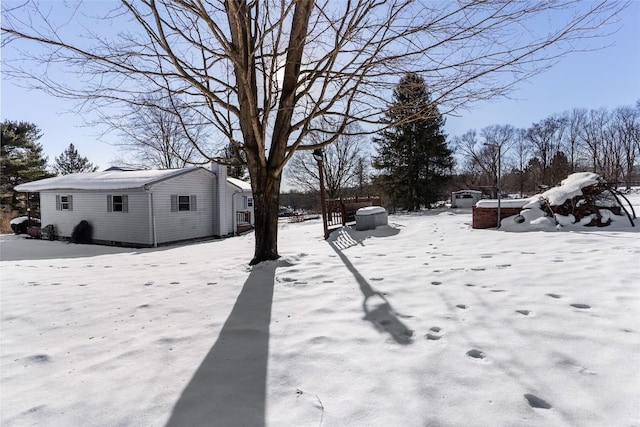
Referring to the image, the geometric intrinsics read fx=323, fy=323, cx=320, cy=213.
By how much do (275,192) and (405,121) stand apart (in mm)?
2630

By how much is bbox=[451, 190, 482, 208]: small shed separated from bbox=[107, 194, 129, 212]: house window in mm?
20145

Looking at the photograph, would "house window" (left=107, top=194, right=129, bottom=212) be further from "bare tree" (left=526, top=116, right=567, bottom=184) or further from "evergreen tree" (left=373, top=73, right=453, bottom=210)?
"bare tree" (left=526, top=116, right=567, bottom=184)

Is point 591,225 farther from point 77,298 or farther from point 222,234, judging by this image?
point 222,234

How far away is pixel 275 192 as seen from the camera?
5.86m

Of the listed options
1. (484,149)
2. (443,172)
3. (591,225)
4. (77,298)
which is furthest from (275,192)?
(484,149)

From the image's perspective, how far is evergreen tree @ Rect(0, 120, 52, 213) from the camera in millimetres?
22969

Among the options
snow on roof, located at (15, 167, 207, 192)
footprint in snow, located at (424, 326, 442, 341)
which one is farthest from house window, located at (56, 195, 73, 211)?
footprint in snow, located at (424, 326, 442, 341)

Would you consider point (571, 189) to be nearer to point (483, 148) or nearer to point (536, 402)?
point (536, 402)

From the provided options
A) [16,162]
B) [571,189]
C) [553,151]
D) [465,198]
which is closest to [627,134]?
[553,151]

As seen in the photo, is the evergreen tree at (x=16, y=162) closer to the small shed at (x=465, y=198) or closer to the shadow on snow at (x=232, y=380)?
the shadow on snow at (x=232, y=380)

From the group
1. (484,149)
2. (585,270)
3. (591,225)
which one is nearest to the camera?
(585,270)

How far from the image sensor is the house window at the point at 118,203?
44.8 ft

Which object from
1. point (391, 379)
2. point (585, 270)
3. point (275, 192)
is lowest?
point (391, 379)

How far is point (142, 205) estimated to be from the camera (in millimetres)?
13258
